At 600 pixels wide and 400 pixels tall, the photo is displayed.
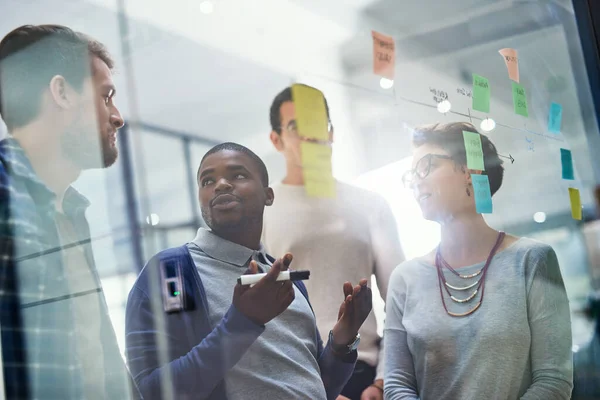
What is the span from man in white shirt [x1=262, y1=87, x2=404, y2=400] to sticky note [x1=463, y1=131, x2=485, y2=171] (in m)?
0.34

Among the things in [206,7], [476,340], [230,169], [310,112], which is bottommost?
[476,340]

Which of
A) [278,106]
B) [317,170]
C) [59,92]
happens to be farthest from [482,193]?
[59,92]

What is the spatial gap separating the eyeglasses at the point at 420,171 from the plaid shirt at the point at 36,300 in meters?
0.86

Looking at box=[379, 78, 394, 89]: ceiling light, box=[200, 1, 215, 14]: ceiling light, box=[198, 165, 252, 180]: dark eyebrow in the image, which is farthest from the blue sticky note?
box=[200, 1, 215, 14]: ceiling light

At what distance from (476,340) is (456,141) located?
55 cm

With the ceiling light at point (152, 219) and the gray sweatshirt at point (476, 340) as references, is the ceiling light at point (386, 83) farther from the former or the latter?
the ceiling light at point (152, 219)

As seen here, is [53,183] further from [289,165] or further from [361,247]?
[361,247]

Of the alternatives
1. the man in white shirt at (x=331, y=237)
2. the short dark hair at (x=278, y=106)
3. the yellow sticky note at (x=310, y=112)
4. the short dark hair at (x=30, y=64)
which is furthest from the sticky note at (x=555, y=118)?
the short dark hair at (x=30, y=64)

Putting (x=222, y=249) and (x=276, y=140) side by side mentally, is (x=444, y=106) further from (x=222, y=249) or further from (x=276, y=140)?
(x=222, y=249)

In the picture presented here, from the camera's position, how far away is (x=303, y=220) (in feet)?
4.66

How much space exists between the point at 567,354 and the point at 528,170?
0.58 metres

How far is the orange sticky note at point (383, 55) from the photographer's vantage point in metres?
1.68

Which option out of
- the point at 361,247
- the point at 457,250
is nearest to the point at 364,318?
the point at 361,247

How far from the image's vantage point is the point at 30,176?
1.16 meters
